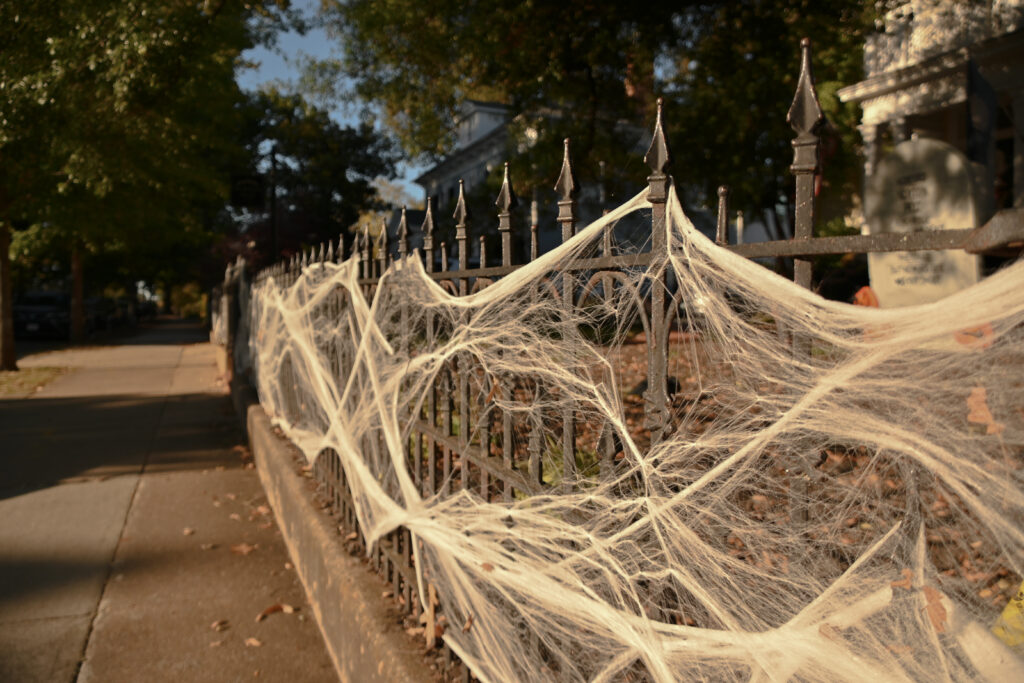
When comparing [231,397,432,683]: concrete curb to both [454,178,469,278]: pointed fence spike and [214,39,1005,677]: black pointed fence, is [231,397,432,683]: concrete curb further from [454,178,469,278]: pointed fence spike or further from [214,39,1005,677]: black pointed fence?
[454,178,469,278]: pointed fence spike

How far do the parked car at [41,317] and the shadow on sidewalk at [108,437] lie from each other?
19.0 meters

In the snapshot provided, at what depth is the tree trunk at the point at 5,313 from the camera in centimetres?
1529

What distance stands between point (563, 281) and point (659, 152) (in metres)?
0.48

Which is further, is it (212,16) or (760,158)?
(760,158)

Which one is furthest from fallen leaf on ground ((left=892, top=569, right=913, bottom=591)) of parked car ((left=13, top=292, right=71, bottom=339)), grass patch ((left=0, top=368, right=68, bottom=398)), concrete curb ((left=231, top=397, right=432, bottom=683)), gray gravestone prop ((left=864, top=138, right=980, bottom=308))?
parked car ((left=13, top=292, right=71, bottom=339))

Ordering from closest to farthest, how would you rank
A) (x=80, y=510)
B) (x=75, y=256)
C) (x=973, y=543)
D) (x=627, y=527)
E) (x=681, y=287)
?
A: 1. (x=973, y=543)
2. (x=681, y=287)
3. (x=627, y=527)
4. (x=80, y=510)
5. (x=75, y=256)

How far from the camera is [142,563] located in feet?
15.8

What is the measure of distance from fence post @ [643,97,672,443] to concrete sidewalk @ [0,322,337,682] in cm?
248

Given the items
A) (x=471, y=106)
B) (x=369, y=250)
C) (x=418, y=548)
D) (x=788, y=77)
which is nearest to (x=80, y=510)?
(x=369, y=250)

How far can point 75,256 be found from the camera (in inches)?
1038

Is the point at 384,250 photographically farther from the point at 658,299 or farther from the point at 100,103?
the point at 100,103

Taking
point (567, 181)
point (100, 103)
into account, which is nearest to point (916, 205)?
point (567, 181)

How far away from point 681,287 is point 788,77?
11.7 metres

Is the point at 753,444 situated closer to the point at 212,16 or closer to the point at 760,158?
the point at 212,16
